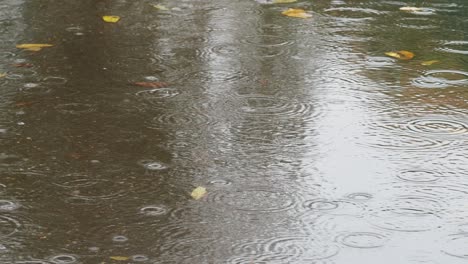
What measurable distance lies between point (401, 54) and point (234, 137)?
196 cm

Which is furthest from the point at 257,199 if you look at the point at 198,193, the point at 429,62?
the point at 429,62

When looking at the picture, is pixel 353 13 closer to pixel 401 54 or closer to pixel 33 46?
pixel 401 54

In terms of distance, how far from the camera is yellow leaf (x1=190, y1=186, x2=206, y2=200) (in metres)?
4.79

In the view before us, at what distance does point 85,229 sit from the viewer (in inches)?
174

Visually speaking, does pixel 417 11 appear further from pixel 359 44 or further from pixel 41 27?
pixel 41 27

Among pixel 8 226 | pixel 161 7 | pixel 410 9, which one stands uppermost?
pixel 8 226

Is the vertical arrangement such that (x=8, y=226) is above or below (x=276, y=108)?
above

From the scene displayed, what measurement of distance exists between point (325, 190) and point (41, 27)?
11.5 ft

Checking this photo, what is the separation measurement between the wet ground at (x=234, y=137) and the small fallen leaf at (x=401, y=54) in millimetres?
91

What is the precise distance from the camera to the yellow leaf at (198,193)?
479 cm

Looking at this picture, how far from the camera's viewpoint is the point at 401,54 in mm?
7078

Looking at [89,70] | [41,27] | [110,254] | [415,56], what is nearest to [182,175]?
[110,254]

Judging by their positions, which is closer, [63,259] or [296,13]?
[63,259]

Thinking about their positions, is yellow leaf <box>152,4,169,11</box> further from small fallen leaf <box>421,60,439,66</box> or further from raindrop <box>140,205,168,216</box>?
raindrop <box>140,205,168,216</box>
